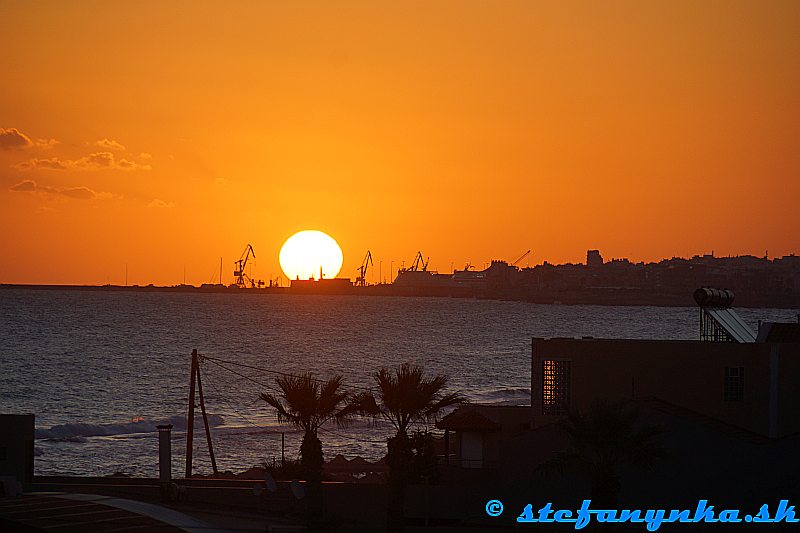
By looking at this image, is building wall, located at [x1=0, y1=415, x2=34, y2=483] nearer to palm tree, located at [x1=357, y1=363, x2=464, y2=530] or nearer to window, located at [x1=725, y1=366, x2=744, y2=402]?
palm tree, located at [x1=357, y1=363, x2=464, y2=530]

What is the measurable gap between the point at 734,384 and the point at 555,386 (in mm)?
4960

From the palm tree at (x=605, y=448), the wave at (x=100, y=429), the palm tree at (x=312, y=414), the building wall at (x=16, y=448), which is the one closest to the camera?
the palm tree at (x=605, y=448)

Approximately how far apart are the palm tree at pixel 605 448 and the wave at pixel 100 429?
50336 millimetres

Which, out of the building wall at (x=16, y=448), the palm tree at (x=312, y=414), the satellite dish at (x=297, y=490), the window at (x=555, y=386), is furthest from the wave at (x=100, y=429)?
the satellite dish at (x=297, y=490)

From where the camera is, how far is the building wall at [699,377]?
2903 cm

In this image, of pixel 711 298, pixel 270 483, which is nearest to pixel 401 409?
pixel 270 483

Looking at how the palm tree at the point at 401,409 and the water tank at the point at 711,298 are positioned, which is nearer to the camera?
the palm tree at the point at 401,409

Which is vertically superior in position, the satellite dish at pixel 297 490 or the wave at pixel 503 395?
the satellite dish at pixel 297 490

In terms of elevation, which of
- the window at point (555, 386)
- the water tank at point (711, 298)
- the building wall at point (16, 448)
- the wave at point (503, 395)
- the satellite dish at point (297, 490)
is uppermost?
the water tank at point (711, 298)

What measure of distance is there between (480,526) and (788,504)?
7070 mm

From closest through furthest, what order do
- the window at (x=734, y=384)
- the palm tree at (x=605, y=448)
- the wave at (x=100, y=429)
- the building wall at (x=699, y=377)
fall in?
the palm tree at (x=605, y=448), the building wall at (x=699, y=377), the window at (x=734, y=384), the wave at (x=100, y=429)

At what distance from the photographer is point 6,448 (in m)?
27.6

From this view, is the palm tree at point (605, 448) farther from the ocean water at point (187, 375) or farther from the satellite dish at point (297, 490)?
the ocean water at point (187, 375)

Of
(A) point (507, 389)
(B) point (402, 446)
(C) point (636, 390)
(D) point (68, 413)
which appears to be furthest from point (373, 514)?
(A) point (507, 389)
